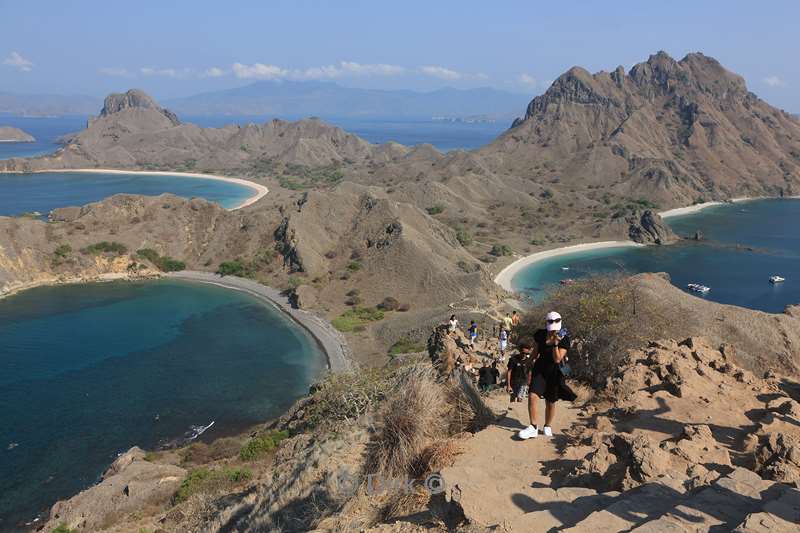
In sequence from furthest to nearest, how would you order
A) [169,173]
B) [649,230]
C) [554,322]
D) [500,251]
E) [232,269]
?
[169,173], [649,230], [500,251], [232,269], [554,322]

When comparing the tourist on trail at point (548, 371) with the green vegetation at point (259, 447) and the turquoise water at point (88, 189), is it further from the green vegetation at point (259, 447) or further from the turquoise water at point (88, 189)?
the turquoise water at point (88, 189)

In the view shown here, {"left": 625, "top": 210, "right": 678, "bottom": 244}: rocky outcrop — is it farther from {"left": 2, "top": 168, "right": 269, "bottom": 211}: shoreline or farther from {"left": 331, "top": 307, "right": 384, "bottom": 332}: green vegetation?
{"left": 2, "top": 168, "right": 269, "bottom": 211}: shoreline

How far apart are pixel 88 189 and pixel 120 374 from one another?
12331cm

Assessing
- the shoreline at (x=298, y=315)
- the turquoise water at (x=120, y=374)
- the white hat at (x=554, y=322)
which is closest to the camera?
the white hat at (x=554, y=322)

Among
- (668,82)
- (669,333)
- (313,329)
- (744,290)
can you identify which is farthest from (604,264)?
(668,82)

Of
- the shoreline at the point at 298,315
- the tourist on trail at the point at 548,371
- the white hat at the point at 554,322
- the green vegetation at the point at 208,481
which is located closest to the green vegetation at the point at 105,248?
the shoreline at the point at 298,315

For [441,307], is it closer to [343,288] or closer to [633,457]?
[343,288]

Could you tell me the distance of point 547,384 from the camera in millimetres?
9203

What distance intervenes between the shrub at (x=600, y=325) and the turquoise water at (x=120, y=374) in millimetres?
23887

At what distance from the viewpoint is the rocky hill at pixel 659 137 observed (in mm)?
137125

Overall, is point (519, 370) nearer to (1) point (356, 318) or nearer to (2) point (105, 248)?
(1) point (356, 318)

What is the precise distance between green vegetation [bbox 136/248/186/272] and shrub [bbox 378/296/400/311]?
31.8 meters

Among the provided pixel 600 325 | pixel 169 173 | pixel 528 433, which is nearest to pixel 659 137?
pixel 169 173

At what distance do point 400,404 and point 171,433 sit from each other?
29267 millimetres
